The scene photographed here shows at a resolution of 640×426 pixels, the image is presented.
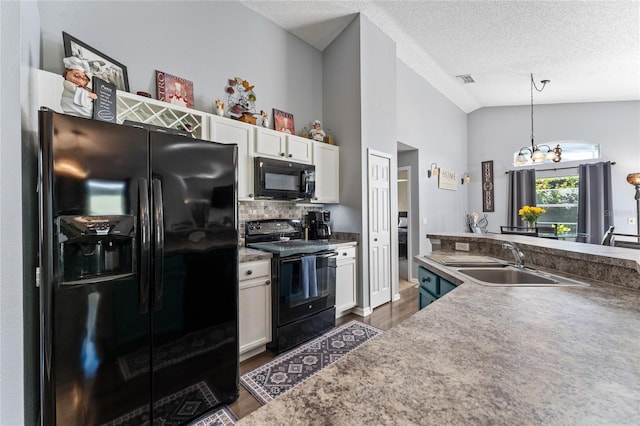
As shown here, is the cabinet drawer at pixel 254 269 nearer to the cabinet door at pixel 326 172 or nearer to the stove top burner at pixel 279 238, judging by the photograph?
the stove top burner at pixel 279 238

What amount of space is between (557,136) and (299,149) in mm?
5860

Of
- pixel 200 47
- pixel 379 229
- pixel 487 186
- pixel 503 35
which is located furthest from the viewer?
pixel 487 186

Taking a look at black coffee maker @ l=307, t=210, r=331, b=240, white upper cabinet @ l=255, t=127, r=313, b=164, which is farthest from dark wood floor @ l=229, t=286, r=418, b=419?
white upper cabinet @ l=255, t=127, r=313, b=164

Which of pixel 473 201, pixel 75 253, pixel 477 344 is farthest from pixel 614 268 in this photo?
pixel 473 201

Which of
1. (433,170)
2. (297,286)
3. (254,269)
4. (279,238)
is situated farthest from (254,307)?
(433,170)

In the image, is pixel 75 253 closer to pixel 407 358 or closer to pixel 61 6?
pixel 407 358

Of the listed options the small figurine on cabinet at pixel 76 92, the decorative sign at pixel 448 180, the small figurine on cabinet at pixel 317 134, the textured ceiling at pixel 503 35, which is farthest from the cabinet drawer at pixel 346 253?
the decorative sign at pixel 448 180

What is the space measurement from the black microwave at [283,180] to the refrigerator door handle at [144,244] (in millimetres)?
1295

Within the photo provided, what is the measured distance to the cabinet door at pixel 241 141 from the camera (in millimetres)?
2471

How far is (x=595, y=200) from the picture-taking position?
17.0 ft

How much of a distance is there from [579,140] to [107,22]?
25.1 ft

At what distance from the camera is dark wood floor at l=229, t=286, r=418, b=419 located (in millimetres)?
1803

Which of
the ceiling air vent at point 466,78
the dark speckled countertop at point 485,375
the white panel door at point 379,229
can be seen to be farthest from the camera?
the ceiling air vent at point 466,78

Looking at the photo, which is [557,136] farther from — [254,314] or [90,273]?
[90,273]
